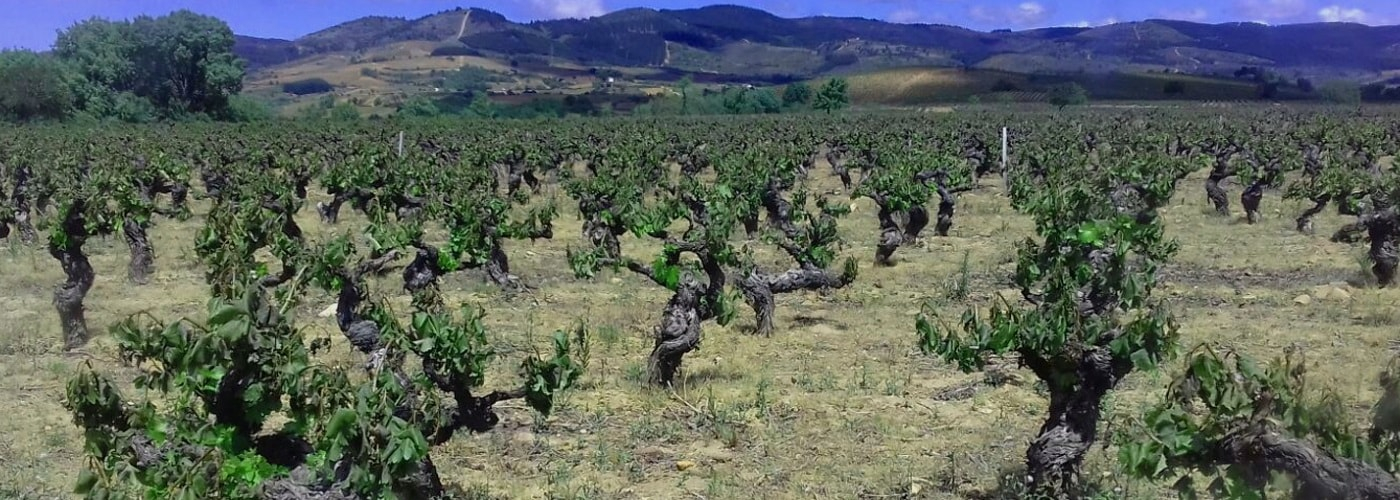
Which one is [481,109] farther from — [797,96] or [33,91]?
[33,91]

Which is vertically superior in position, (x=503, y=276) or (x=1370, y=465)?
(x=1370, y=465)

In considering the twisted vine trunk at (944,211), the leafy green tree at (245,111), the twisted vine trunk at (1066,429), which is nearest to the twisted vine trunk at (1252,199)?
the twisted vine trunk at (944,211)

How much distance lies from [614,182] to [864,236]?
4981 mm

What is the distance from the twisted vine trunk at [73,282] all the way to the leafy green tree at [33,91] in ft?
188

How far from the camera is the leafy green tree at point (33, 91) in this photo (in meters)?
63.2

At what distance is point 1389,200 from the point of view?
1606 centimetres

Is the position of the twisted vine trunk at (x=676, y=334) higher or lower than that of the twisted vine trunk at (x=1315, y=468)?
lower

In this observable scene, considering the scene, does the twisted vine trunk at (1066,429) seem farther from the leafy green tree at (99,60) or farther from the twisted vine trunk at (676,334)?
the leafy green tree at (99,60)

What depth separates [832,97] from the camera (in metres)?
93.9

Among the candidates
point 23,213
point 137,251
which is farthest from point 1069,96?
point 137,251

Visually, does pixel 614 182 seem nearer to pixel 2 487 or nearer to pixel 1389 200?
pixel 1389 200

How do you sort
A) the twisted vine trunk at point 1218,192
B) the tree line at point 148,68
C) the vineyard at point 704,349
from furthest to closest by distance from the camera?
the tree line at point 148,68
the twisted vine trunk at point 1218,192
the vineyard at point 704,349

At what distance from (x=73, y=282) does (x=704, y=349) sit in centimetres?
678

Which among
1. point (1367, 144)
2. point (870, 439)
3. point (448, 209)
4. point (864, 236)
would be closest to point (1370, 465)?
point (870, 439)
